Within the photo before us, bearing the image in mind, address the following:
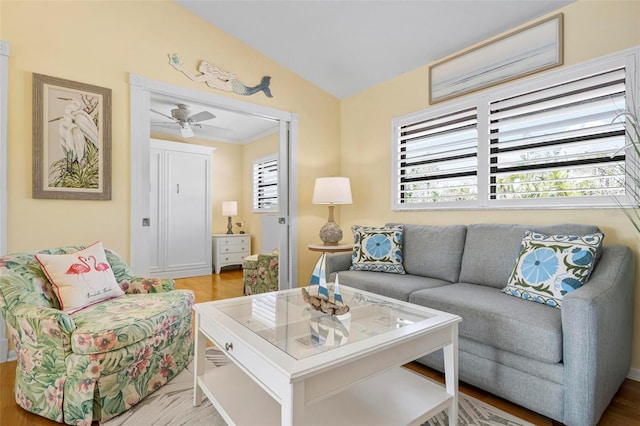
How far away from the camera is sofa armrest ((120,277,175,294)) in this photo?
2.24 metres

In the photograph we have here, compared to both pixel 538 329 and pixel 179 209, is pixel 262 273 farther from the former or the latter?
pixel 538 329

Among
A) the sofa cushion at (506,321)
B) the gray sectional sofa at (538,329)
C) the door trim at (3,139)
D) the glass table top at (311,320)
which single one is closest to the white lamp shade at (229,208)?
the door trim at (3,139)

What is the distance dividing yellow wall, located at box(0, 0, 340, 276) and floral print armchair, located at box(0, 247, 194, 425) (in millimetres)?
601

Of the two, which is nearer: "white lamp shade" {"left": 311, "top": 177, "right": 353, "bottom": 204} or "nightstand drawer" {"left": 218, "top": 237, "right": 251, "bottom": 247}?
"white lamp shade" {"left": 311, "top": 177, "right": 353, "bottom": 204}

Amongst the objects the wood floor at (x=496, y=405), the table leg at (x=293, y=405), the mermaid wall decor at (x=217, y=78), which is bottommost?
the wood floor at (x=496, y=405)

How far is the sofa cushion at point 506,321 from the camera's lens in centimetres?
156

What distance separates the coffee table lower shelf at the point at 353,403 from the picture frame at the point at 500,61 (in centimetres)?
233

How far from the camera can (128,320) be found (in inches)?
66.5

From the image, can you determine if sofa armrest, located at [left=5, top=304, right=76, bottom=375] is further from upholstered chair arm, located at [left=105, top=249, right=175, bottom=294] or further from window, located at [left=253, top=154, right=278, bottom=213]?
window, located at [left=253, top=154, right=278, bottom=213]

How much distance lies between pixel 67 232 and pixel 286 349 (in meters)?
2.17

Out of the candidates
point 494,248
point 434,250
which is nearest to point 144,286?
point 434,250

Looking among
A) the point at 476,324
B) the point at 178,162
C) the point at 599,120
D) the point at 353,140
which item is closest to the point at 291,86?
the point at 353,140

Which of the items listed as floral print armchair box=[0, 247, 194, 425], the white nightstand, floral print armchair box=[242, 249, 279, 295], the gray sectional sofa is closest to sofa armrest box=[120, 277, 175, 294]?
floral print armchair box=[0, 247, 194, 425]

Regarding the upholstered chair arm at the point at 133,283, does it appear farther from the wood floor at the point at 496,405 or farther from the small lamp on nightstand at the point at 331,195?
the small lamp on nightstand at the point at 331,195
